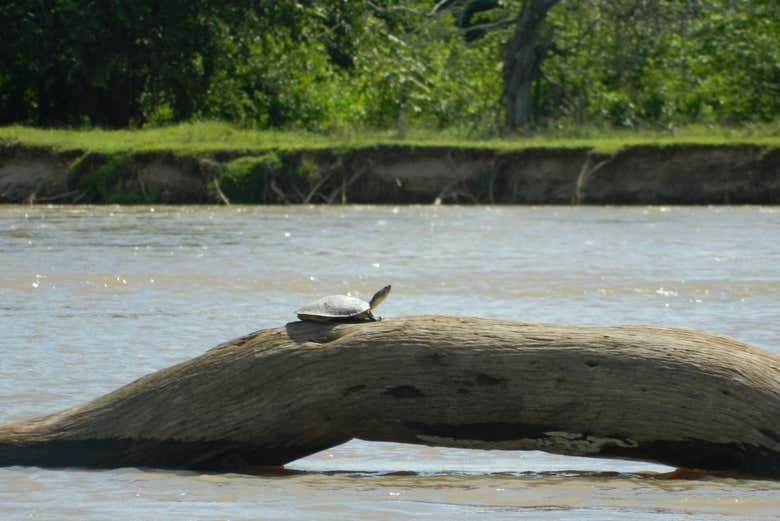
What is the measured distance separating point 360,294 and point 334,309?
6.81 m

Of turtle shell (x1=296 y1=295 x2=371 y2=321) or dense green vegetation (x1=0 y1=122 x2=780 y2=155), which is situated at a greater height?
turtle shell (x1=296 y1=295 x2=371 y2=321)

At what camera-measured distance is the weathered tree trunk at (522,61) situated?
29.6 metres

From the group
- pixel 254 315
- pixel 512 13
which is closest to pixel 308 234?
pixel 254 315

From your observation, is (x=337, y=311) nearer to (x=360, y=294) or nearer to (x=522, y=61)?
(x=360, y=294)

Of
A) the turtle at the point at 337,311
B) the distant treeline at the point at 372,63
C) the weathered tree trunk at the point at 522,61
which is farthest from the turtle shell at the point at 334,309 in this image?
the weathered tree trunk at the point at 522,61

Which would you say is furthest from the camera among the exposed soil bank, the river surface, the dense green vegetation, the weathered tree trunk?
the weathered tree trunk

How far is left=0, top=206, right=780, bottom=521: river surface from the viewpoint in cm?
550

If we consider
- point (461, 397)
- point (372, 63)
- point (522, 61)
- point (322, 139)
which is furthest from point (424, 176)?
point (461, 397)

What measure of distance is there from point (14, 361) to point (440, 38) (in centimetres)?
2472

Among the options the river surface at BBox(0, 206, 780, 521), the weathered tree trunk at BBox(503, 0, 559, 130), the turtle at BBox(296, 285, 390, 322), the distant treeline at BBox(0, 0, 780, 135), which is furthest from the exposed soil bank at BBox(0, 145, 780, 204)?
the turtle at BBox(296, 285, 390, 322)

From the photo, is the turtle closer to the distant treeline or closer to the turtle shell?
the turtle shell

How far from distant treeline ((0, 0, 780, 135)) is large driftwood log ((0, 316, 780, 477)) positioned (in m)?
22.2

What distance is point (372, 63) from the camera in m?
32.6

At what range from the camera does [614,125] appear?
33188 mm
